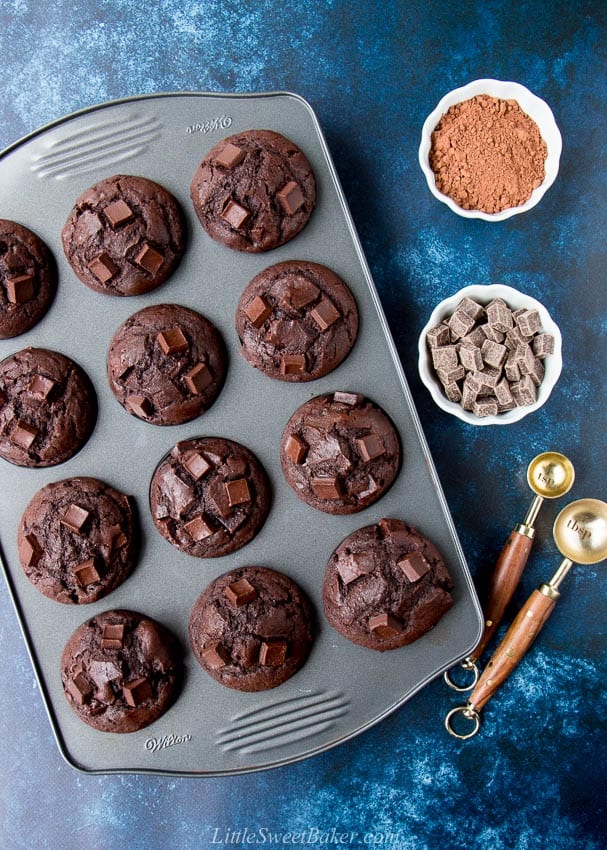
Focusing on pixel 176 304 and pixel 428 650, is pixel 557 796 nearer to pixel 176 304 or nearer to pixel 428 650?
pixel 428 650

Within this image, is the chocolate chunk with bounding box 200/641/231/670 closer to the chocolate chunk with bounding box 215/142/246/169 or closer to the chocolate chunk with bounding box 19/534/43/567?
the chocolate chunk with bounding box 19/534/43/567

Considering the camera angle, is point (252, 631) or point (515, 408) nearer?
point (252, 631)

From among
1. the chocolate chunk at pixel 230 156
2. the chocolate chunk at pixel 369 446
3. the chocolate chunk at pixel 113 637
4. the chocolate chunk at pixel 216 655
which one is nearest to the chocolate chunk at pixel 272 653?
the chocolate chunk at pixel 216 655

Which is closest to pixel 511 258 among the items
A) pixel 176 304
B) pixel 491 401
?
pixel 491 401

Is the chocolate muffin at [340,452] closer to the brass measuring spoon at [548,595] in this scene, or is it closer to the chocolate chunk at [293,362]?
the chocolate chunk at [293,362]

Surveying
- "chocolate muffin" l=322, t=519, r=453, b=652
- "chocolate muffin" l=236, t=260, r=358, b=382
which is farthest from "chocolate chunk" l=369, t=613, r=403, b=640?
"chocolate muffin" l=236, t=260, r=358, b=382

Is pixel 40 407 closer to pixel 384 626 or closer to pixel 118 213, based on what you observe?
pixel 118 213

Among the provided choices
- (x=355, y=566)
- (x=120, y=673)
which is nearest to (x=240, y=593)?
(x=355, y=566)
